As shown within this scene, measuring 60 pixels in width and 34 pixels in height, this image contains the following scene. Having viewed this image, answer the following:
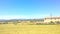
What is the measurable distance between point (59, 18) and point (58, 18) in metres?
0.29

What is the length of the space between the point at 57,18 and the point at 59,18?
0.59 meters

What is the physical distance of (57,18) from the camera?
109 ft

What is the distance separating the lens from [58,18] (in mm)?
33062

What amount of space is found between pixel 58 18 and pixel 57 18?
11.6 inches

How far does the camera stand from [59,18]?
3294 cm
